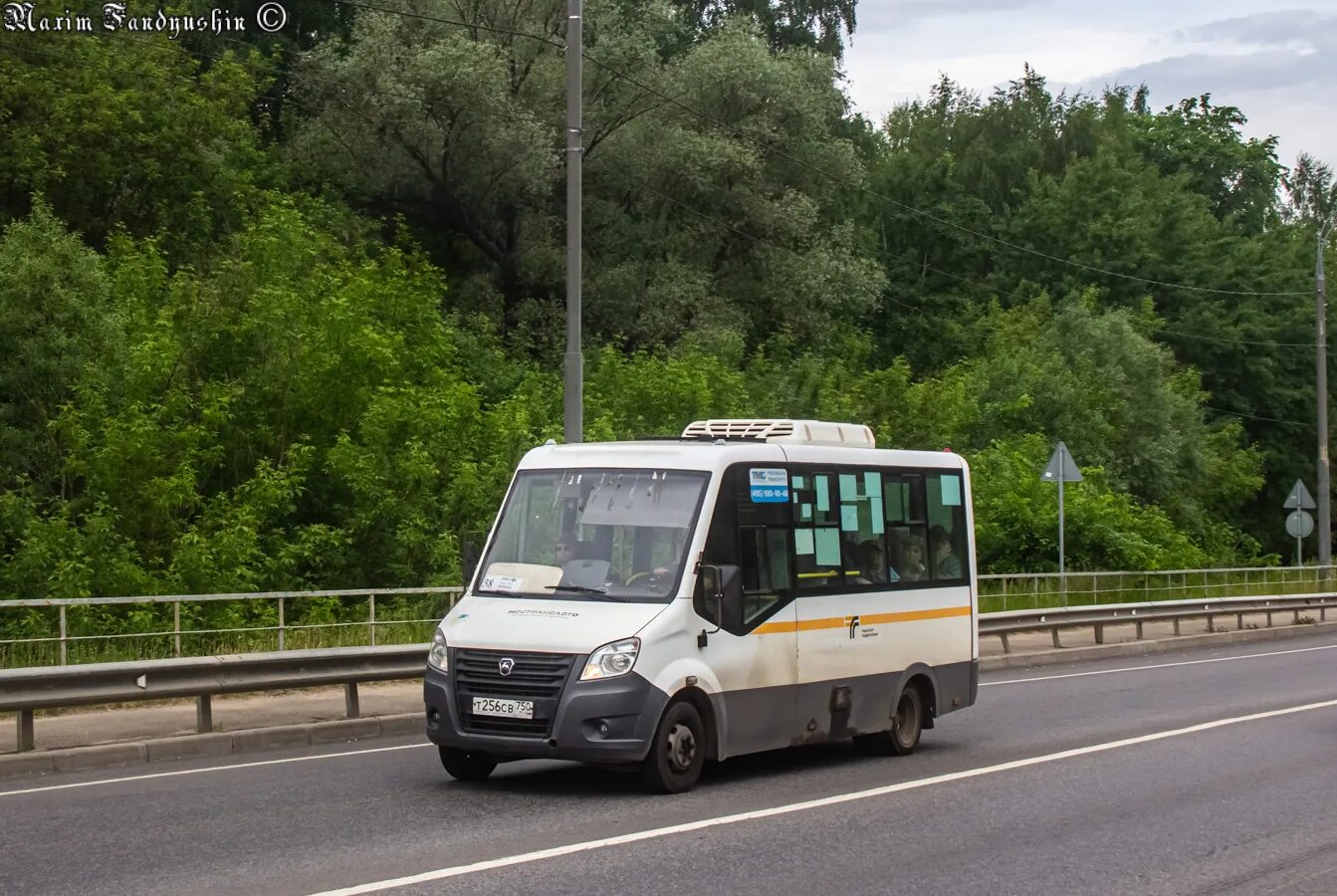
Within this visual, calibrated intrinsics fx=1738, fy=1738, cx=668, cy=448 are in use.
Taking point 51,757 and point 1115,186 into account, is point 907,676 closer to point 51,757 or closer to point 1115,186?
point 51,757

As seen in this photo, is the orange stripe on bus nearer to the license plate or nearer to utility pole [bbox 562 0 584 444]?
the license plate

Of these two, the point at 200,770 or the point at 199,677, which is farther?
the point at 199,677

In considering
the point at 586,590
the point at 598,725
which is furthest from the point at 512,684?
the point at 586,590

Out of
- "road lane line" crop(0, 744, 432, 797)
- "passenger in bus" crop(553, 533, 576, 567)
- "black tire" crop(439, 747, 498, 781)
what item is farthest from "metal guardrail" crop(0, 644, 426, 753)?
"passenger in bus" crop(553, 533, 576, 567)

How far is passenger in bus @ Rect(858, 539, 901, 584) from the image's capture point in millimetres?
13633

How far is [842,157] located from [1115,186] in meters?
21.5

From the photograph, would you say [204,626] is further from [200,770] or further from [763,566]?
[763,566]

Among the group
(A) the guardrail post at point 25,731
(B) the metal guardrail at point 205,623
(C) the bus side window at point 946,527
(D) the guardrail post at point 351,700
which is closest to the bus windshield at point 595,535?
(C) the bus side window at point 946,527

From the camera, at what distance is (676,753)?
11.3 metres

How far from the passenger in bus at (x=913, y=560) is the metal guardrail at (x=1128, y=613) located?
10.6 meters

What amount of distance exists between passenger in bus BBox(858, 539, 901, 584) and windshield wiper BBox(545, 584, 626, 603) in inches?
108

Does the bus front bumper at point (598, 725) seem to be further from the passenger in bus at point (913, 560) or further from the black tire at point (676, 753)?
the passenger in bus at point (913, 560)

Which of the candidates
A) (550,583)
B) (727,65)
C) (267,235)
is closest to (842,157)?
(727,65)

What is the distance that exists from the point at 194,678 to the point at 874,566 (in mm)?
5573
